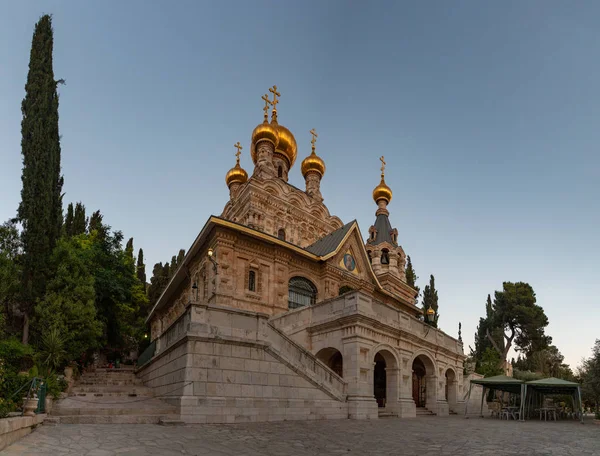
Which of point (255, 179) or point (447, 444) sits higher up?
point (255, 179)

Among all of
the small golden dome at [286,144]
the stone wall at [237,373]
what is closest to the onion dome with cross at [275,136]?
the small golden dome at [286,144]

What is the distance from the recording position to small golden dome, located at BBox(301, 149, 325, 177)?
44.6 meters

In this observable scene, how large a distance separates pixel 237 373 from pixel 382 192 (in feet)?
129

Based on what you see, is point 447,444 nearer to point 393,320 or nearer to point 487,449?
point 487,449

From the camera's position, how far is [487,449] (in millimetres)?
8273

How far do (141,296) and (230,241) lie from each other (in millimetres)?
18790

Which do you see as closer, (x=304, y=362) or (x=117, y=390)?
(x=304, y=362)

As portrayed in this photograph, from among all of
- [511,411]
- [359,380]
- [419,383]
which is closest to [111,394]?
[359,380]

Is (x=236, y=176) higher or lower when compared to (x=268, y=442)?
higher

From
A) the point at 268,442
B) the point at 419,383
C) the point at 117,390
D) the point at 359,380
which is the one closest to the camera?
the point at 268,442

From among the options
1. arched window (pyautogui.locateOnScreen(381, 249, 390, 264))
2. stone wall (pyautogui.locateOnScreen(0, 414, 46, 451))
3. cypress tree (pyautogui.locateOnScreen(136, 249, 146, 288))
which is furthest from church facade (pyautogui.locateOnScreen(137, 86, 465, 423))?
cypress tree (pyautogui.locateOnScreen(136, 249, 146, 288))

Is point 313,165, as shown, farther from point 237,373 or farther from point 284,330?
point 237,373

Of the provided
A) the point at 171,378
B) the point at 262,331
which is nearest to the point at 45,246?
the point at 171,378

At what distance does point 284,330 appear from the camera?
18219 millimetres
